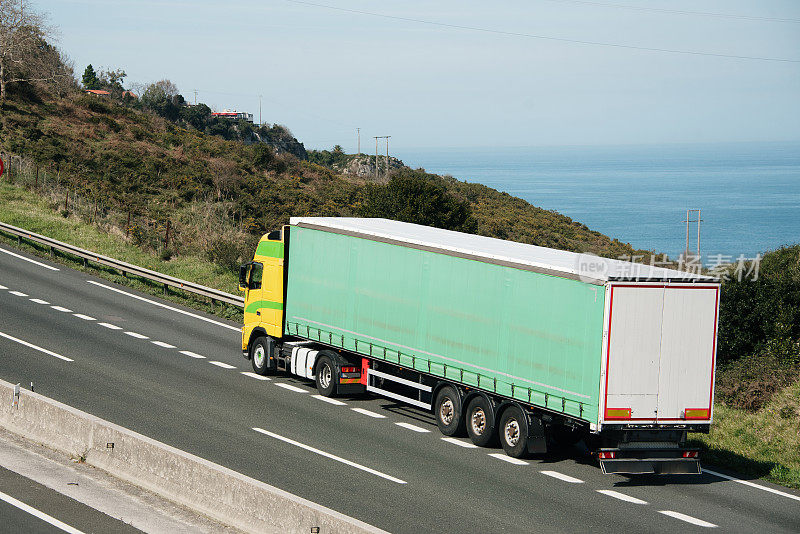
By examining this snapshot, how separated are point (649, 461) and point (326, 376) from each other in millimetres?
7787

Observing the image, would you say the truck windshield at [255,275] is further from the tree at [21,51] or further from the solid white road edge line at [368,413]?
the tree at [21,51]

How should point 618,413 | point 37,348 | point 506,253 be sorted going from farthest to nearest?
point 37,348 < point 506,253 < point 618,413

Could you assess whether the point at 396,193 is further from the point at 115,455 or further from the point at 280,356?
the point at 115,455

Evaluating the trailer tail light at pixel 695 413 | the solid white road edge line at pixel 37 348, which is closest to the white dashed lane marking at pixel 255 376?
the solid white road edge line at pixel 37 348

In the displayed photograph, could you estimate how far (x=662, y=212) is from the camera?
165m

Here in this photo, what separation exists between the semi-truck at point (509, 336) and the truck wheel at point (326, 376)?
3cm

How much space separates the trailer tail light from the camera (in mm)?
13893

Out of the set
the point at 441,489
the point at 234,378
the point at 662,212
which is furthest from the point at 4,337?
the point at 662,212

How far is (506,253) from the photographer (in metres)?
15.6

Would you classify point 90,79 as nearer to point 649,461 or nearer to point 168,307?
point 168,307

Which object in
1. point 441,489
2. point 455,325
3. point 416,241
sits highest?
point 416,241

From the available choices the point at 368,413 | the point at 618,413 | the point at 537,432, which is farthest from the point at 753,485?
the point at 368,413

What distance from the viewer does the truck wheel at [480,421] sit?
15582 millimetres

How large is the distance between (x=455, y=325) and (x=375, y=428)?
2.63m
